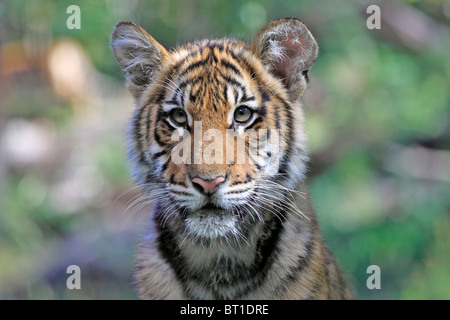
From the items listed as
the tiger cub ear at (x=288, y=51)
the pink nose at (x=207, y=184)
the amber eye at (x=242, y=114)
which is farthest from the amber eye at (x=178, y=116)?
the tiger cub ear at (x=288, y=51)

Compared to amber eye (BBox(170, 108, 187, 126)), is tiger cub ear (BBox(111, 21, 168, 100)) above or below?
above

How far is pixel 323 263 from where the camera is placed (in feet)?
10.5

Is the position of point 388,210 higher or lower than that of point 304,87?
lower

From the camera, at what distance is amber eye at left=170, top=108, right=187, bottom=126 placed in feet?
9.88

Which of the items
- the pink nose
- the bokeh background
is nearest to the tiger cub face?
the pink nose

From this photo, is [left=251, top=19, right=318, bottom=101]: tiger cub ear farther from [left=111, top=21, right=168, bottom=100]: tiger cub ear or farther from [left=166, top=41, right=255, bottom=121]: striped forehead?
[left=111, top=21, right=168, bottom=100]: tiger cub ear

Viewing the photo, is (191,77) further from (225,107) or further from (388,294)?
(388,294)

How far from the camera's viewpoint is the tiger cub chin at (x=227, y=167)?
9.29ft

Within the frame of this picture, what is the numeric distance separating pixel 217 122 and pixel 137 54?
2.48ft

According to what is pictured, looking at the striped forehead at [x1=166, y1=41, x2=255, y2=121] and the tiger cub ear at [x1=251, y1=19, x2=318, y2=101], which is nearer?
the striped forehead at [x1=166, y1=41, x2=255, y2=121]

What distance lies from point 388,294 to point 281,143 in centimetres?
434

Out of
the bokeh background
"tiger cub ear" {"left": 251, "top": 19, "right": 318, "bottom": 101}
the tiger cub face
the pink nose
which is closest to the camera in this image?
the pink nose

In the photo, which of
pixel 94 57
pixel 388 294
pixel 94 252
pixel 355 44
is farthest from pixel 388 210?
pixel 94 57

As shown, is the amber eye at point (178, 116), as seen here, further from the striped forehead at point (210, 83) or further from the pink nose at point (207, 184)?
the pink nose at point (207, 184)
